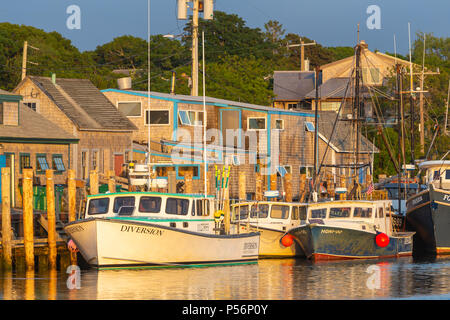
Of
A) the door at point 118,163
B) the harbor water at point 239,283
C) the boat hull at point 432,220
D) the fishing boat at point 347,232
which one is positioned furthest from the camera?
the door at point 118,163

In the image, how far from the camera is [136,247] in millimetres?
33094

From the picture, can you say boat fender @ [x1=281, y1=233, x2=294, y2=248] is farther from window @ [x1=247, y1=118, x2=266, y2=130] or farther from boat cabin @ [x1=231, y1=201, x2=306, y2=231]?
window @ [x1=247, y1=118, x2=266, y2=130]

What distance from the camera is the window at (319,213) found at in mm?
40344

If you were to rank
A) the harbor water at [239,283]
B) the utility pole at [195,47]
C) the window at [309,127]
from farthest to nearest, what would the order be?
the window at [309,127], the utility pole at [195,47], the harbor water at [239,283]

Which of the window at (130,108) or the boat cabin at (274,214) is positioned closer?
the boat cabin at (274,214)

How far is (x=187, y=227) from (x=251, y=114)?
2683 centimetres

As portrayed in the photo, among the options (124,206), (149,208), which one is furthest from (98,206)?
(149,208)

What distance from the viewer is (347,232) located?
38.9 meters

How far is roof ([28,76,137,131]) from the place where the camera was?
49.1 m

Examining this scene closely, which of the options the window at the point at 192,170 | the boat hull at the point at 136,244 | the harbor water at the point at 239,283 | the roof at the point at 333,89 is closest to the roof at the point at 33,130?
the window at the point at 192,170

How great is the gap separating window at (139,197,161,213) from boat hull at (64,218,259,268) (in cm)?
130

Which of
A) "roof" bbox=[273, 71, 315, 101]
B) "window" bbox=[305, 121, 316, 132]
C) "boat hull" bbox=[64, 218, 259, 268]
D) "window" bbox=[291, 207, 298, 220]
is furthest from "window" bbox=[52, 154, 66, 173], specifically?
"roof" bbox=[273, 71, 315, 101]

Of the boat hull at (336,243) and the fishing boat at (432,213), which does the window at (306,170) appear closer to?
the fishing boat at (432,213)
